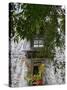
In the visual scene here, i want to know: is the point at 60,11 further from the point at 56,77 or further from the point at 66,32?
the point at 56,77

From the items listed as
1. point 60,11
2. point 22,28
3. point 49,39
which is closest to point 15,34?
point 22,28

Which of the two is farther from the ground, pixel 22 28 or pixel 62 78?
pixel 22 28

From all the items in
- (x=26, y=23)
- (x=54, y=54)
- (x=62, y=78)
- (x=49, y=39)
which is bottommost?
(x=62, y=78)

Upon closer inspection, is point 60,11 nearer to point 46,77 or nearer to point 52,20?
point 52,20

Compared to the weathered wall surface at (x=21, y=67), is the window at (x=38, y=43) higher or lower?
higher

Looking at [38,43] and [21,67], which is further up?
[38,43]

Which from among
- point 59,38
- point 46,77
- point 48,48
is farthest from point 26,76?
point 59,38

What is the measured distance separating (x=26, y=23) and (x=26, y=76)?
0.42 meters

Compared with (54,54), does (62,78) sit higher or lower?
lower

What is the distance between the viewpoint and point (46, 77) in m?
1.98

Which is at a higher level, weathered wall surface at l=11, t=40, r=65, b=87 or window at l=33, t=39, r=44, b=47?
window at l=33, t=39, r=44, b=47

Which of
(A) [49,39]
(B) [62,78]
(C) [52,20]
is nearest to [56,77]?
(B) [62,78]

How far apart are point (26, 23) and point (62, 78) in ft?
1.75

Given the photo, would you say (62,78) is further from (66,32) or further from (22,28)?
(22,28)
